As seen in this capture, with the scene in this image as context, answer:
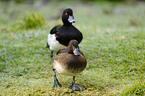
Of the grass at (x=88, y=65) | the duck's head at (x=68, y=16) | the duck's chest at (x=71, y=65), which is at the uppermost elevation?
the duck's head at (x=68, y=16)

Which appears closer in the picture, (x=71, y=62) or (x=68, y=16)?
(x=71, y=62)

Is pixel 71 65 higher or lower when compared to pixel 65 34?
lower

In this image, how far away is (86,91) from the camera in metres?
3.68

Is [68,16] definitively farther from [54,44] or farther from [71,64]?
[71,64]

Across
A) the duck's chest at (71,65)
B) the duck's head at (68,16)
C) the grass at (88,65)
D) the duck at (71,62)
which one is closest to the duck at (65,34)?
the duck's head at (68,16)

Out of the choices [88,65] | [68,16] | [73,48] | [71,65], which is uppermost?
[68,16]

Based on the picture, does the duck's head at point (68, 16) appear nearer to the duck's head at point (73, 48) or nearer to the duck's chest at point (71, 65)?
the duck's head at point (73, 48)

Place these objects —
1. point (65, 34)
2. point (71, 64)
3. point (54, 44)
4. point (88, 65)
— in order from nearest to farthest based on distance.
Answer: point (71, 64) → point (65, 34) → point (54, 44) → point (88, 65)

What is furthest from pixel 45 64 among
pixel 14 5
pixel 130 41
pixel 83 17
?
pixel 14 5

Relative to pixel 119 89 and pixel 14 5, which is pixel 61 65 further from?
pixel 14 5

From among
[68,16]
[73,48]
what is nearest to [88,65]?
[68,16]

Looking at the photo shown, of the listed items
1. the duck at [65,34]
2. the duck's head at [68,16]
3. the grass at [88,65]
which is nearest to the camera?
the grass at [88,65]

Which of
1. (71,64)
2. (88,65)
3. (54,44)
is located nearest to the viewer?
(71,64)

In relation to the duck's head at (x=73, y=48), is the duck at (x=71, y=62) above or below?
below
